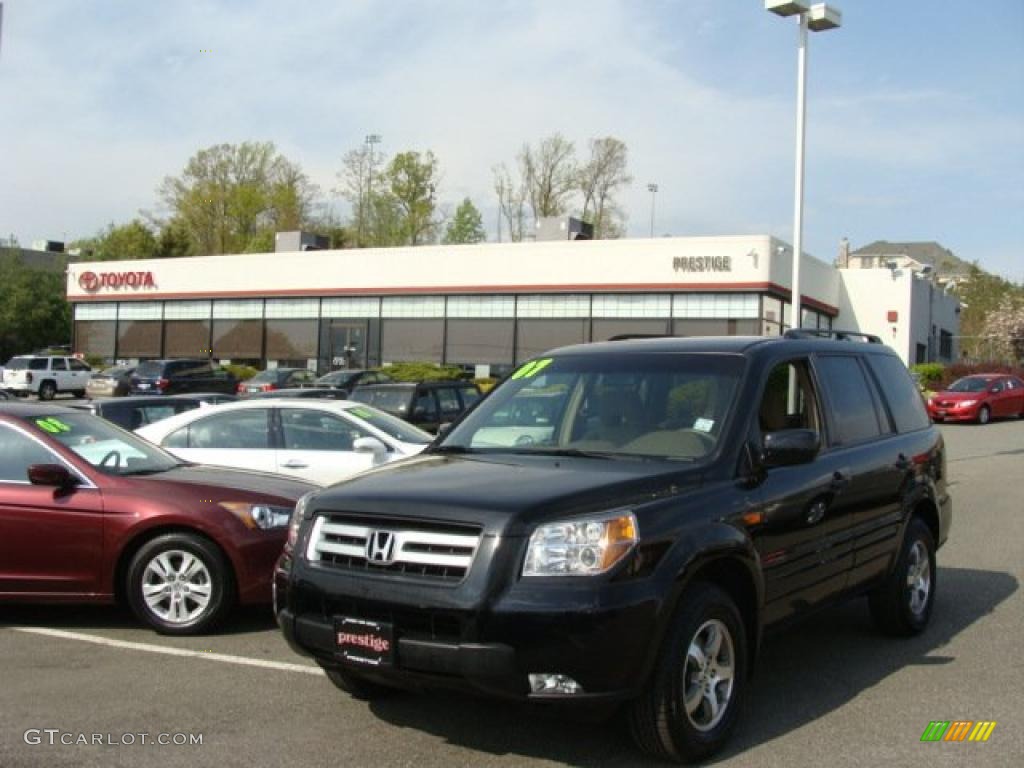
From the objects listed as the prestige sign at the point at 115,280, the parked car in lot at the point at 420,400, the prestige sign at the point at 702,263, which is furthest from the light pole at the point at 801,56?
the prestige sign at the point at 115,280

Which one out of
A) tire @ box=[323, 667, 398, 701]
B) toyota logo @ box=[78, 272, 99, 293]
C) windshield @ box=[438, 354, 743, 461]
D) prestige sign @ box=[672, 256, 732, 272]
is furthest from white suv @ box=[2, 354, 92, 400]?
tire @ box=[323, 667, 398, 701]

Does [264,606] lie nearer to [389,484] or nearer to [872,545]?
[389,484]

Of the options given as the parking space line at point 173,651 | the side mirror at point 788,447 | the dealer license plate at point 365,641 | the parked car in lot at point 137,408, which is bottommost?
the parking space line at point 173,651

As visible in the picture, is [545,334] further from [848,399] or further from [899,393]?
[848,399]

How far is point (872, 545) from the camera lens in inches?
241

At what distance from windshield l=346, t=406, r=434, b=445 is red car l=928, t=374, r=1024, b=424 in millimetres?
23576

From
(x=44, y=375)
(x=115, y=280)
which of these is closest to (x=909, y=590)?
(x=44, y=375)

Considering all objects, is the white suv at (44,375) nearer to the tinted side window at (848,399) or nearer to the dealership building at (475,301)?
the dealership building at (475,301)

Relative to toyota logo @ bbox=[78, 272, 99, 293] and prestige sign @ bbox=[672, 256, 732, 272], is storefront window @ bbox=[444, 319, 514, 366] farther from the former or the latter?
toyota logo @ bbox=[78, 272, 99, 293]

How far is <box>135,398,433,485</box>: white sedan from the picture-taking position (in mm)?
9984

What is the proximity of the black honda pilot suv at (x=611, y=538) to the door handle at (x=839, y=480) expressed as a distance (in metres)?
0.01

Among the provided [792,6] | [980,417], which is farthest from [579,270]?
[792,6]

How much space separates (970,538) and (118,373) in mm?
36035

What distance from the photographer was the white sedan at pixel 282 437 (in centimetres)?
998
